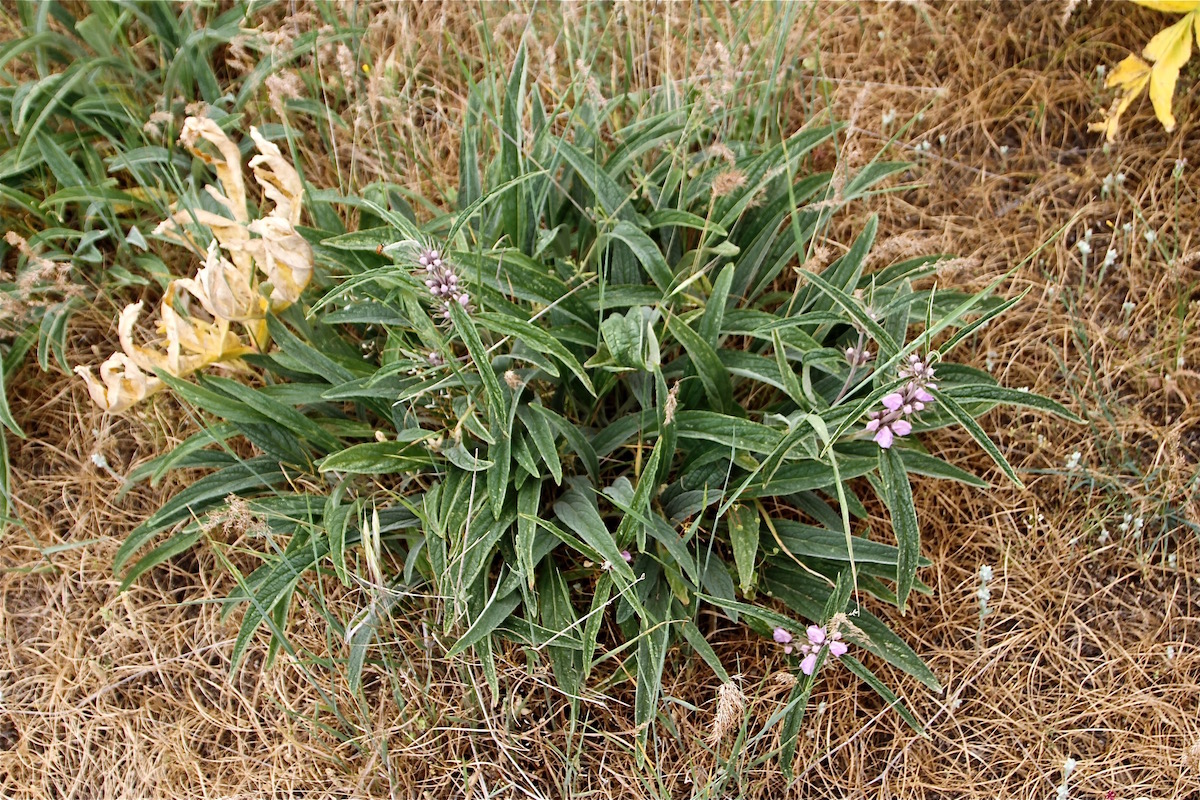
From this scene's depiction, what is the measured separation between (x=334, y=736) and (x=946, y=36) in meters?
1.94

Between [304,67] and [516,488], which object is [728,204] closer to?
[516,488]

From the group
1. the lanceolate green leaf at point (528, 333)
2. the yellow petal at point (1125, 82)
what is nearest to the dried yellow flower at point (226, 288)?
the lanceolate green leaf at point (528, 333)

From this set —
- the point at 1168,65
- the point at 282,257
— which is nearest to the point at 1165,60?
the point at 1168,65

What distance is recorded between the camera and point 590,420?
5.68ft

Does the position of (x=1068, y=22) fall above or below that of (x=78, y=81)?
above

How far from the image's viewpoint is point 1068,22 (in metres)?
2.11

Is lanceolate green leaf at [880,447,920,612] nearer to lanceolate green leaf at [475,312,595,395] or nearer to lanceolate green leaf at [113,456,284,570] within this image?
lanceolate green leaf at [475,312,595,395]

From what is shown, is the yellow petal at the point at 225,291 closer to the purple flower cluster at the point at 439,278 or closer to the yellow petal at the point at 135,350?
the yellow petal at the point at 135,350

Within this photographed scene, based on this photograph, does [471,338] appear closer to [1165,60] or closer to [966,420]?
[966,420]

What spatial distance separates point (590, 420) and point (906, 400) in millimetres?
668

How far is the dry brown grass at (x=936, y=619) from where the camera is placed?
63.4 inches

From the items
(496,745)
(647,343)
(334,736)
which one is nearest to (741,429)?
(647,343)

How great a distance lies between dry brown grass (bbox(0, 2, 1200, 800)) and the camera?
5.28 feet

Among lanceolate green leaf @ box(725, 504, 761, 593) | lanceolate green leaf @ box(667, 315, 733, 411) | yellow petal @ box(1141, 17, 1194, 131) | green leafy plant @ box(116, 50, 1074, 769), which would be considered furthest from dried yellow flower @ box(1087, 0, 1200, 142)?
lanceolate green leaf @ box(725, 504, 761, 593)
